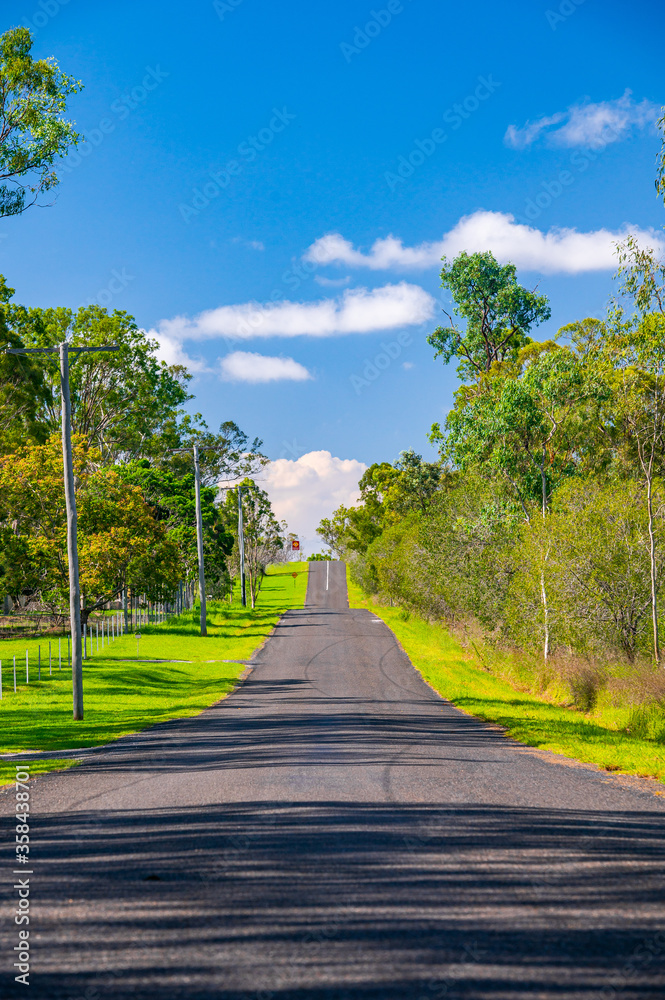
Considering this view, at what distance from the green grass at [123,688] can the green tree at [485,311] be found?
1922cm

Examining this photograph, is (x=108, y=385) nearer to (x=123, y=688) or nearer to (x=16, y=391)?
(x=16, y=391)

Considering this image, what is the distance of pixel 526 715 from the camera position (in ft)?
59.1

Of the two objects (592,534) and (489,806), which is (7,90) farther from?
(489,806)

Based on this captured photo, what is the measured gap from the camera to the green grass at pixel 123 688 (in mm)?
15141

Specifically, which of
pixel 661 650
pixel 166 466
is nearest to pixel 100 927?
pixel 661 650

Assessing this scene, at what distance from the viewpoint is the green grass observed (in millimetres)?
15141

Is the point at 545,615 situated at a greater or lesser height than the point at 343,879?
greater

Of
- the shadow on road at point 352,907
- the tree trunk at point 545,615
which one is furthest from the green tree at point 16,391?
the shadow on road at point 352,907

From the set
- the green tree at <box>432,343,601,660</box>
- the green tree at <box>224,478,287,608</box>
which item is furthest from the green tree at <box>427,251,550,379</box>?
the green tree at <box>224,478,287,608</box>

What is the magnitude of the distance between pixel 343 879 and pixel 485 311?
39525mm

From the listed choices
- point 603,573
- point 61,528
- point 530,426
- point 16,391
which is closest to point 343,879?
point 603,573

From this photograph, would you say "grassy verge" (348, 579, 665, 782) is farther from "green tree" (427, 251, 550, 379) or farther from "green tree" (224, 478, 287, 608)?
"green tree" (224, 478, 287, 608)

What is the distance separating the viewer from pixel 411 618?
47812mm

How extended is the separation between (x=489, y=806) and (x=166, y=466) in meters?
61.1
